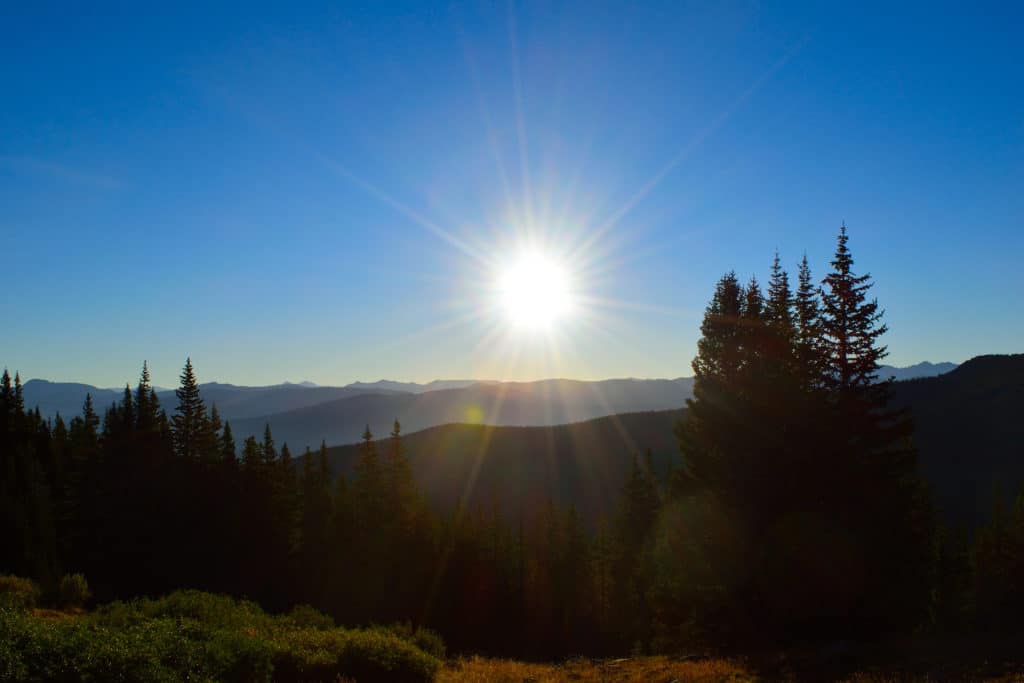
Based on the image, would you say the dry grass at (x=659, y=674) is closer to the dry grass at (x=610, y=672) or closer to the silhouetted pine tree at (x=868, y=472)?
the dry grass at (x=610, y=672)

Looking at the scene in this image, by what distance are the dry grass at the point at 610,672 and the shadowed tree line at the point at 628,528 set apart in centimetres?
471

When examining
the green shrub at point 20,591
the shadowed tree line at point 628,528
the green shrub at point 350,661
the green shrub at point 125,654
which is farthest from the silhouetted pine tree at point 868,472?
the green shrub at point 20,591

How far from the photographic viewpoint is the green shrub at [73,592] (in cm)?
2148

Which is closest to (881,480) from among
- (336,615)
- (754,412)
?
(754,412)

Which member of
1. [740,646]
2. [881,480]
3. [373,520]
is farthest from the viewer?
[373,520]

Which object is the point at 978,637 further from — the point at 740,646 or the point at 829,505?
the point at 740,646

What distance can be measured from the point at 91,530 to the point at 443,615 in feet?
97.2

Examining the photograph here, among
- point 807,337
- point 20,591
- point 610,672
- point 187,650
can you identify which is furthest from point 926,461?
point 20,591

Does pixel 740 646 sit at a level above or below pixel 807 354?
below

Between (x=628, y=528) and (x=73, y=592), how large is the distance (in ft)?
128

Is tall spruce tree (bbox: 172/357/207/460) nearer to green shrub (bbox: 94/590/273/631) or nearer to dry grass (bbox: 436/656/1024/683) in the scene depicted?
green shrub (bbox: 94/590/273/631)

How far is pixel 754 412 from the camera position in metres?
22.2

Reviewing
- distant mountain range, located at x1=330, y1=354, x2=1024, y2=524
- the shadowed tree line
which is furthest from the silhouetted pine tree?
A: distant mountain range, located at x1=330, y1=354, x2=1024, y2=524

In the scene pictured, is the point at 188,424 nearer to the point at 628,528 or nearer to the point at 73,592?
the point at 73,592
